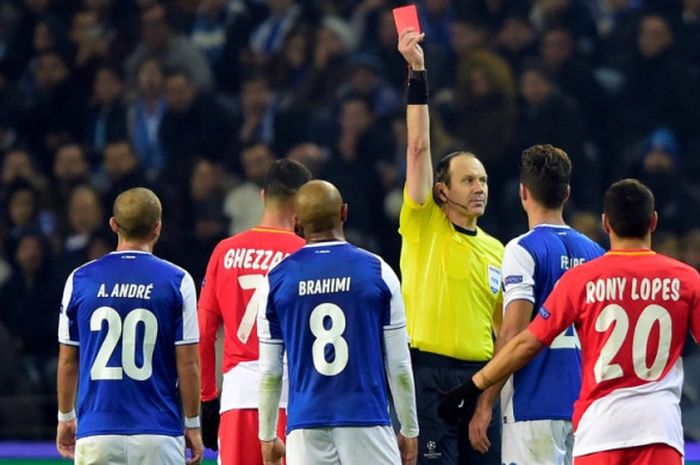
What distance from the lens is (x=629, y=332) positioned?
5.85 metres

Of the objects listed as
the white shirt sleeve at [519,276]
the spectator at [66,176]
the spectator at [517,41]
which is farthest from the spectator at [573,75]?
the white shirt sleeve at [519,276]

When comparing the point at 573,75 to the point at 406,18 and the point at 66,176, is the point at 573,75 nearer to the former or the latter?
the point at 66,176

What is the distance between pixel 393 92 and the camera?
12719 millimetres

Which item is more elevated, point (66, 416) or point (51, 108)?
point (51, 108)

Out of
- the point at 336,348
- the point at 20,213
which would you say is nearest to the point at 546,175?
the point at 336,348

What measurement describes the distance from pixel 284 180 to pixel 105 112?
670cm

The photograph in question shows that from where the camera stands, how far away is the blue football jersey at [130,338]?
21.2ft

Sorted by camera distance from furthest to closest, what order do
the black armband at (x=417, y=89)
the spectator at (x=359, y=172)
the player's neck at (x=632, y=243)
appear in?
the spectator at (x=359, y=172) → the black armband at (x=417, y=89) → the player's neck at (x=632, y=243)

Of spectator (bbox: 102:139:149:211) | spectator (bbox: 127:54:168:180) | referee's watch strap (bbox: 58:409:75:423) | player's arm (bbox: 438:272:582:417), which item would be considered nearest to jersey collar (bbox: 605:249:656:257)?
player's arm (bbox: 438:272:582:417)

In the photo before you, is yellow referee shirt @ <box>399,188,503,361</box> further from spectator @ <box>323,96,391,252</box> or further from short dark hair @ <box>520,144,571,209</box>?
spectator @ <box>323,96,391,252</box>

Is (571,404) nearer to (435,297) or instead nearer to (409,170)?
(435,297)

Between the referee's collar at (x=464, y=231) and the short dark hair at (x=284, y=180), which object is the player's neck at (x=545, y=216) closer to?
Result: the referee's collar at (x=464, y=231)

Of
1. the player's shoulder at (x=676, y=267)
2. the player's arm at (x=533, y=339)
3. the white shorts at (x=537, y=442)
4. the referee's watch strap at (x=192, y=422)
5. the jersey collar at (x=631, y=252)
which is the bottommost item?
the white shorts at (x=537, y=442)

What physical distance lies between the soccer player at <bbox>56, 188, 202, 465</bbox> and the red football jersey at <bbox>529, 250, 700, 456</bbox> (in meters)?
1.58
